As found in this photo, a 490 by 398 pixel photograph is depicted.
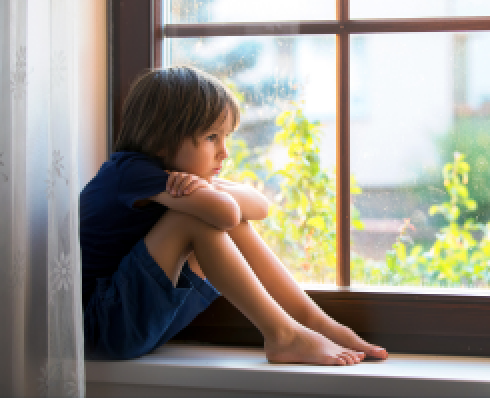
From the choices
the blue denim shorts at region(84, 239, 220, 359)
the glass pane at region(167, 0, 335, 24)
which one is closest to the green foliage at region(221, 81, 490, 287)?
the glass pane at region(167, 0, 335, 24)

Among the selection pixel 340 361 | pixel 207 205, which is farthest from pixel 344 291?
pixel 207 205

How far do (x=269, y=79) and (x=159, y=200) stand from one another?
541 mm

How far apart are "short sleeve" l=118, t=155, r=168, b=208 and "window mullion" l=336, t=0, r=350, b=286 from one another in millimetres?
524

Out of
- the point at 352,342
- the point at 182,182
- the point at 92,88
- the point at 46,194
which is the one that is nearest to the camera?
the point at 46,194

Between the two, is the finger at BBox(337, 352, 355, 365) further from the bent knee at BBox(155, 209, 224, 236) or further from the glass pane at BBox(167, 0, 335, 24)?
the glass pane at BBox(167, 0, 335, 24)

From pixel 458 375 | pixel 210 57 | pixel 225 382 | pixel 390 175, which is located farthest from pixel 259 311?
pixel 210 57

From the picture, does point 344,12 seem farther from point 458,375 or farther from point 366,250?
point 458,375

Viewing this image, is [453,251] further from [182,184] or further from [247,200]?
[182,184]

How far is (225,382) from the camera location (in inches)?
35.2

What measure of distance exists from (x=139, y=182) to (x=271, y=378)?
0.49 m

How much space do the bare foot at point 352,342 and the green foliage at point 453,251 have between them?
0.82 feet

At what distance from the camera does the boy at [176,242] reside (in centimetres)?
90

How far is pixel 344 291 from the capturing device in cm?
117

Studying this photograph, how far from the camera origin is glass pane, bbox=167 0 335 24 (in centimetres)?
122
